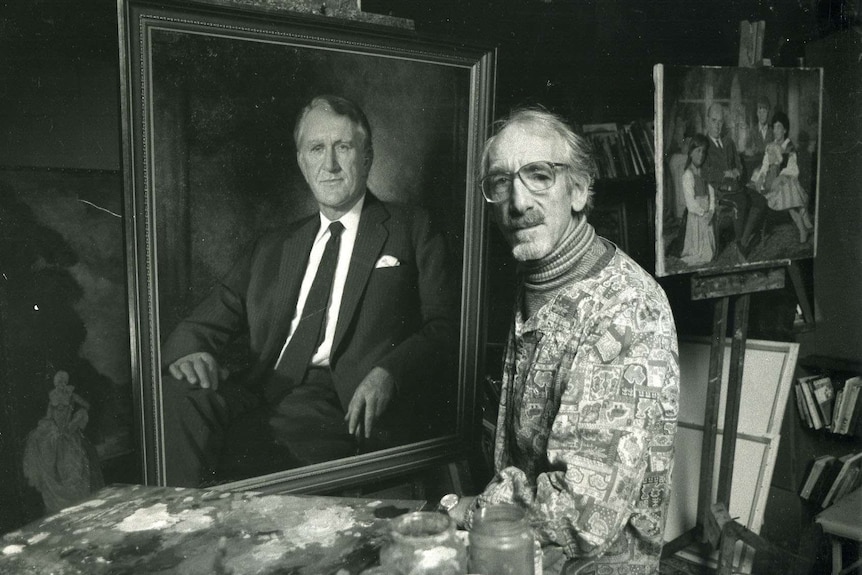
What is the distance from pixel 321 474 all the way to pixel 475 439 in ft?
2.25

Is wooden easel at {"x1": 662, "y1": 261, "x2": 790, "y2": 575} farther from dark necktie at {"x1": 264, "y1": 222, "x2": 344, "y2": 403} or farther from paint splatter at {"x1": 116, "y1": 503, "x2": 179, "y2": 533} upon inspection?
paint splatter at {"x1": 116, "y1": 503, "x2": 179, "y2": 533}

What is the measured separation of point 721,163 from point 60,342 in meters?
2.55

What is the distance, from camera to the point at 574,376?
164cm

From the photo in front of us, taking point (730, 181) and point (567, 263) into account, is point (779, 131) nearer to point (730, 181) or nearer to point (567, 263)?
point (730, 181)

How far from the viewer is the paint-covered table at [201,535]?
1.30 m

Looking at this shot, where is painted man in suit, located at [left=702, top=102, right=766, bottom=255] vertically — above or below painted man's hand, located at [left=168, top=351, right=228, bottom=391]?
above

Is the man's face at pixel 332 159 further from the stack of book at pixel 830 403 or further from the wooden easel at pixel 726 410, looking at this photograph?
the stack of book at pixel 830 403

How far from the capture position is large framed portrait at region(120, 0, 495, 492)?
209 cm

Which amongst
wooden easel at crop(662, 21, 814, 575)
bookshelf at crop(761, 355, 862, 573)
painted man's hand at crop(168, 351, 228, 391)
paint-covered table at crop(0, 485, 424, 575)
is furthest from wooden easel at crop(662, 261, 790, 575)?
painted man's hand at crop(168, 351, 228, 391)

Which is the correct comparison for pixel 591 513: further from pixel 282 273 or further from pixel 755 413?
pixel 755 413

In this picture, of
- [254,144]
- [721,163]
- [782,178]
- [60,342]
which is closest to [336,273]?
[254,144]

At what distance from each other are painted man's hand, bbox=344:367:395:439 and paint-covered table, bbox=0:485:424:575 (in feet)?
3.20

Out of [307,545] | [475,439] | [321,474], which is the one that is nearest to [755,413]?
[475,439]

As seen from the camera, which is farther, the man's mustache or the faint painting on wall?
the faint painting on wall
